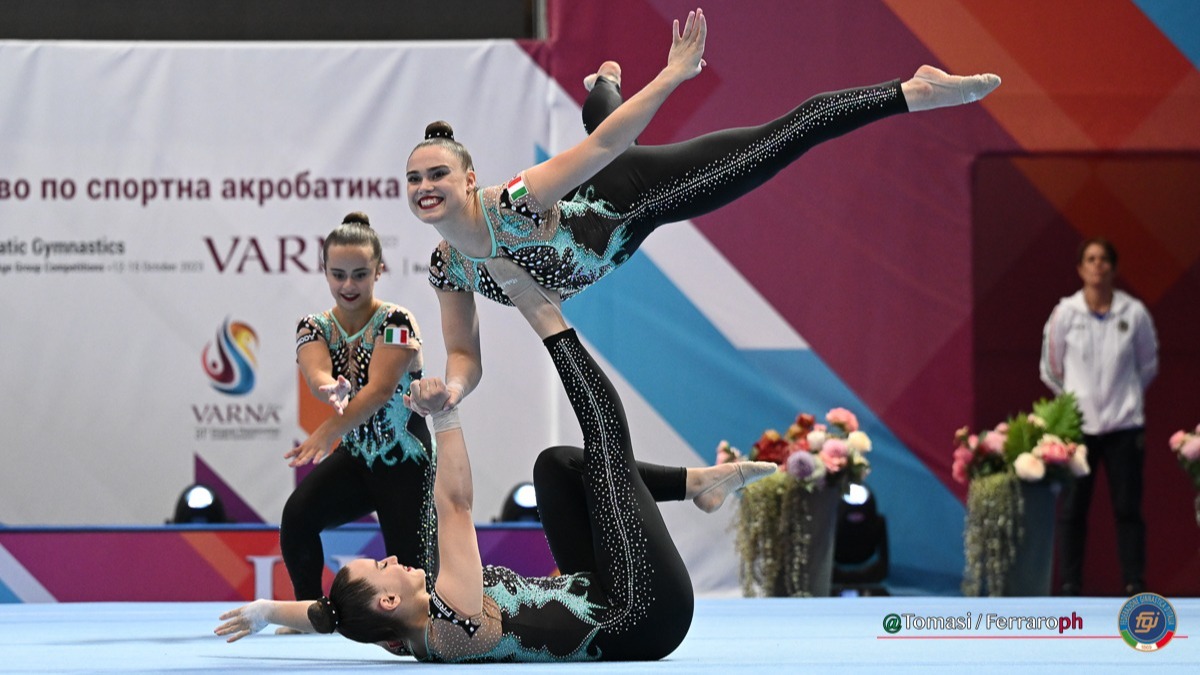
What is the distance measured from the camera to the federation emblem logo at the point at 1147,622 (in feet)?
11.0

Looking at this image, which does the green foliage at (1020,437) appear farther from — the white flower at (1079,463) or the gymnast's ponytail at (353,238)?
the gymnast's ponytail at (353,238)

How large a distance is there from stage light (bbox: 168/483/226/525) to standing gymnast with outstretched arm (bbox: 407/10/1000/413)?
3029 millimetres

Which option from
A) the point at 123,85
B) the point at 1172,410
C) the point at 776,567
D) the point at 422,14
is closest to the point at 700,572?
the point at 776,567

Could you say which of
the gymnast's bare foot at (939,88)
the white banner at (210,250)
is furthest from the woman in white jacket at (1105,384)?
the gymnast's bare foot at (939,88)

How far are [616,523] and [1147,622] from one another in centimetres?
145

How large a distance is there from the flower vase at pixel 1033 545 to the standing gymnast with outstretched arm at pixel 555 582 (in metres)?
3.26

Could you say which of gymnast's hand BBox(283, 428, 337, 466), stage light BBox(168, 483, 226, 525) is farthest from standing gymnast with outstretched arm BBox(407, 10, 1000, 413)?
stage light BBox(168, 483, 226, 525)

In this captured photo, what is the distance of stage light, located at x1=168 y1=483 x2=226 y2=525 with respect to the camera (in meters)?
6.15

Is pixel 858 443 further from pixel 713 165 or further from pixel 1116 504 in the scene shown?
pixel 713 165

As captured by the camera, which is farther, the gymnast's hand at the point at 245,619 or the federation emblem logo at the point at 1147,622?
the federation emblem logo at the point at 1147,622

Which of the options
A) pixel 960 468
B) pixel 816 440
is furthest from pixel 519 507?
pixel 960 468

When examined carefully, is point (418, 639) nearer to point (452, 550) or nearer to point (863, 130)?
point (452, 550)

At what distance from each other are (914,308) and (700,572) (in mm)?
1595

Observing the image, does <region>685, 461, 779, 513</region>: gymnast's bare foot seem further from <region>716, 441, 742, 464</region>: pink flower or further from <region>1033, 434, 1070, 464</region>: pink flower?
<region>1033, 434, 1070, 464</region>: pink flower
